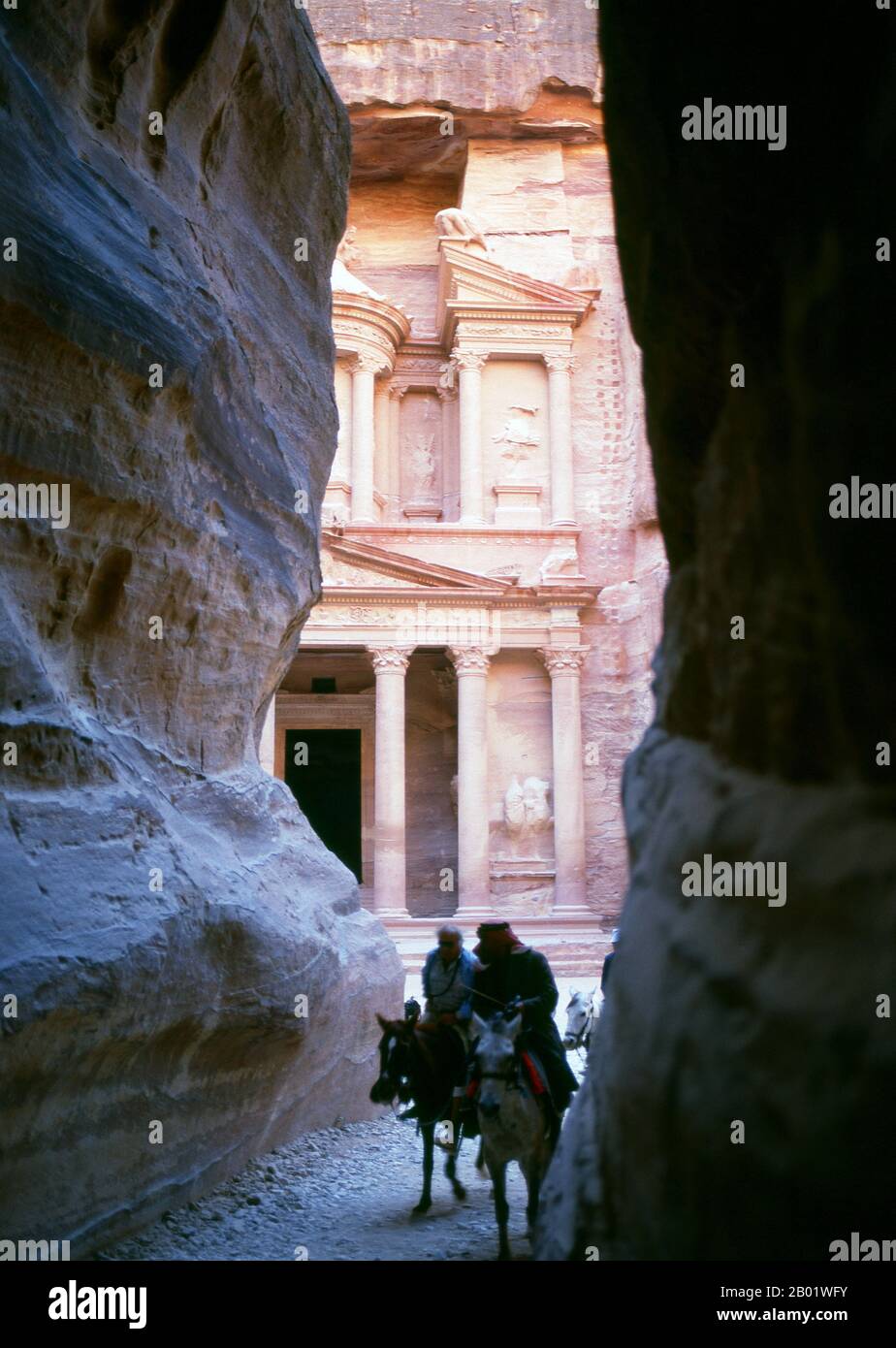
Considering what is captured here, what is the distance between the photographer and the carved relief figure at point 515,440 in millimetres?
25156

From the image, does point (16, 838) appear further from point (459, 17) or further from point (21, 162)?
point (459, 17)

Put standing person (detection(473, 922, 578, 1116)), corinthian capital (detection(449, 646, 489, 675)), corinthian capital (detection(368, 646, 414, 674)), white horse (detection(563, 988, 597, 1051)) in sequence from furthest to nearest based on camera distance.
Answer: corinthian capital (detection(449, 646, 489, 675)) → corinthian capital (detection(368, 646, 414, 674)) → white horse (detection(563, 988, 597, 1051)) → standing person (detection(473, 922, 578, 1116))

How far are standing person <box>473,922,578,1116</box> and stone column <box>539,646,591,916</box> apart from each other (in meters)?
15.8

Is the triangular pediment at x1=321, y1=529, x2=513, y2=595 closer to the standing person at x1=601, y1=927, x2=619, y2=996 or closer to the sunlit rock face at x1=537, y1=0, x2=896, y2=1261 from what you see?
the standing person at x1=601, y1=927, x2=619, y2=996

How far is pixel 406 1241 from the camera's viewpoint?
5477 mm

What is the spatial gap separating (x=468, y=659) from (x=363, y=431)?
628cm

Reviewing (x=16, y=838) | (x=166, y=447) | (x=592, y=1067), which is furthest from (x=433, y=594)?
(x=592, y=1067)

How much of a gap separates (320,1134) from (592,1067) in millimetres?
4874

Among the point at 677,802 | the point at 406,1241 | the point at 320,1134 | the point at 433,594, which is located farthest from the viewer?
the point at 433,594

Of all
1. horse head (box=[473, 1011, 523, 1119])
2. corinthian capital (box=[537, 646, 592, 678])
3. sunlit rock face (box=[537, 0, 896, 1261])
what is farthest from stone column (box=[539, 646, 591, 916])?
sunlit rock face (box=[537, 0, 896, 1261])

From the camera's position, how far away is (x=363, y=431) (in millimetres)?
25484

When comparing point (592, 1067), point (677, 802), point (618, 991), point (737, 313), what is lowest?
point (592, 1067)

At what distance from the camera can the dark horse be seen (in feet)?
19.9

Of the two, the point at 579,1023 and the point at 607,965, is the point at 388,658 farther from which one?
the point at 607,965
